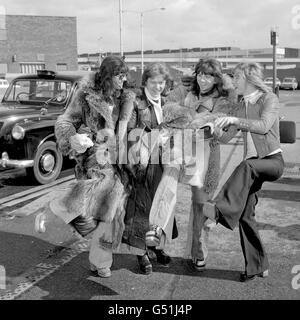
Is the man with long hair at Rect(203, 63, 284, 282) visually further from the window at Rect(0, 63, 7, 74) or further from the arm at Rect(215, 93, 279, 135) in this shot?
the window at Rect(0, 63, 7, 74)

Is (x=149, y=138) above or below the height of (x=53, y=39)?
below

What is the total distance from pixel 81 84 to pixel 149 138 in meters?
0.69

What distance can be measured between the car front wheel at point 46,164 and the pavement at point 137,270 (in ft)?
5.84

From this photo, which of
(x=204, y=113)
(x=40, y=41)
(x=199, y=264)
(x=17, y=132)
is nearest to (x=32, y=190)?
(x=17, y=132)

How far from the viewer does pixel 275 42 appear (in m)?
15.4

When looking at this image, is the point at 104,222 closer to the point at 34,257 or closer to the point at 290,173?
the point at 34,257

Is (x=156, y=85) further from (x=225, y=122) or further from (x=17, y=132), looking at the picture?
(x=17, y=132)

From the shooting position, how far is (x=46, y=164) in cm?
725

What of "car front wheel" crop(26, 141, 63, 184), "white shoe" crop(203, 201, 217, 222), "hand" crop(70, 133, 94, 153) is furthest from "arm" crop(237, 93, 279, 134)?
"car front wheel" crop(26, 141, 63, 184)

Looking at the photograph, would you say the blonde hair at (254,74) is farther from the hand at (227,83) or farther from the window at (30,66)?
the window at (30,66)

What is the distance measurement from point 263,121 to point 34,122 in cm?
460
